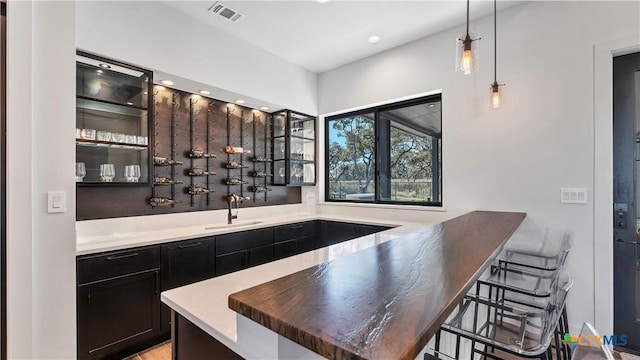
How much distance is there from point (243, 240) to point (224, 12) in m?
2.23

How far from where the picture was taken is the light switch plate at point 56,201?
1709mm

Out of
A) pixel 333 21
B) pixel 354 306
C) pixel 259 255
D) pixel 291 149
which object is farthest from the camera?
pixel 291 149

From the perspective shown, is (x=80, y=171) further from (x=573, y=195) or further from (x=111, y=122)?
(x=573, y=195)

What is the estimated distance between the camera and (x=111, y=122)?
2586mm

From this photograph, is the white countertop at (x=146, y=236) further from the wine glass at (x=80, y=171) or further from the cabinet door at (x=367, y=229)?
the wine glass at (x=80, y=171)

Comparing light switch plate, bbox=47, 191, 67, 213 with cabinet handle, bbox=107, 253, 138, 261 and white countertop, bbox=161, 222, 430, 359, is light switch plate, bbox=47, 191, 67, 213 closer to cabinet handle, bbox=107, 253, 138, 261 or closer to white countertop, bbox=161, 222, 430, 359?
cabinet handle, bbox=107, 253, 138, 261

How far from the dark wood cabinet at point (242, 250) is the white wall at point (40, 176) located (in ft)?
3.86

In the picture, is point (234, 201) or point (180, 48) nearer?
point (180, 48)

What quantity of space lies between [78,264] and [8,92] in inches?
Result: 43.8

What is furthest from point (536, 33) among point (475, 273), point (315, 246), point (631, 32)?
point (315, 246)

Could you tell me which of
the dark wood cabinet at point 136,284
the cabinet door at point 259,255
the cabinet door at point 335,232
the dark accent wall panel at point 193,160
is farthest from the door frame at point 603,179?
the dark accent wall panel at point 193,160

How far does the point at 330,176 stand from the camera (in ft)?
14.8

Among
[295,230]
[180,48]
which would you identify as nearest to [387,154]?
[295,230]

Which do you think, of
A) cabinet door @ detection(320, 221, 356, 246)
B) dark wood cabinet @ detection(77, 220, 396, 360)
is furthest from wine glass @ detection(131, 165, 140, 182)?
cabinet door @ detection(320, 221, 356, 246)
